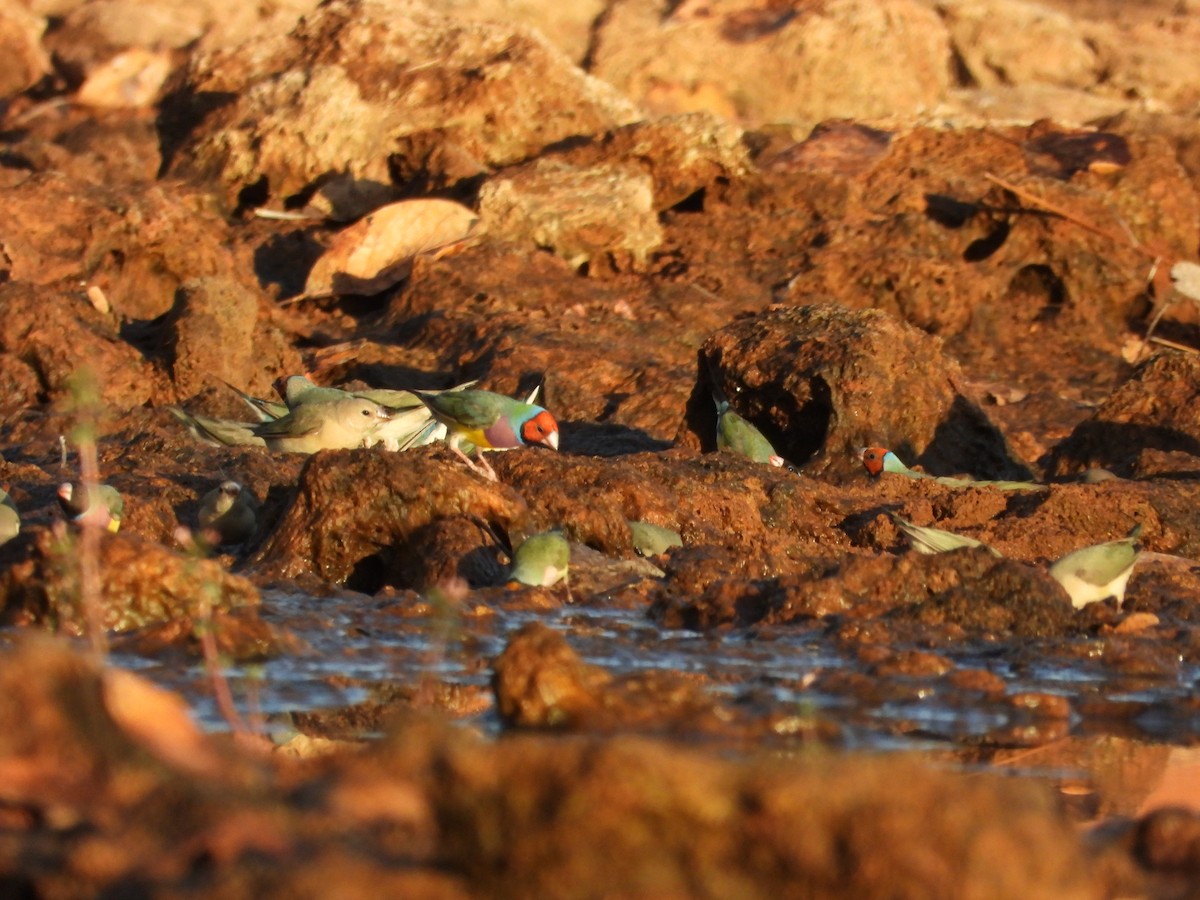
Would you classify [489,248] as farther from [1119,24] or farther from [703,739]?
[1119,24]

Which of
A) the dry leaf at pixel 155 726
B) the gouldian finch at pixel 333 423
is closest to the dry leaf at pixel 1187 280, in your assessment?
the gouldian finch at pixel 333 423

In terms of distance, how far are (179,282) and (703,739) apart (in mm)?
10673

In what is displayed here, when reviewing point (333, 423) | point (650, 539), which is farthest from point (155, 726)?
point (333, 423)

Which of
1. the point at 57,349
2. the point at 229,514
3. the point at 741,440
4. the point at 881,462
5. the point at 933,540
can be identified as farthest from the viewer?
the point at 57,349

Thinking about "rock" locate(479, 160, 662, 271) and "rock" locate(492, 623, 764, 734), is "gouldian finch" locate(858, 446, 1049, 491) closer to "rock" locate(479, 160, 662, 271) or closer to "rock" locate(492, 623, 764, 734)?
"rock" locate(492, 623, 764, 734)

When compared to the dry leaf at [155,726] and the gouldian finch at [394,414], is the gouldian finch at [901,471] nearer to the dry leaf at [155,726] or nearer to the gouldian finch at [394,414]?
the gouldian finch at [394,414]

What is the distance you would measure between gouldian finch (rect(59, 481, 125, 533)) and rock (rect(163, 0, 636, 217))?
10.4m

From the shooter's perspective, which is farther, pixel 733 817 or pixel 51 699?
pixel 51 699

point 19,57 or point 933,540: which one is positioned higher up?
point 19,57

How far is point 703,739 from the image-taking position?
13.0 feet

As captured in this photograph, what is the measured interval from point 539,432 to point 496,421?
0.20m

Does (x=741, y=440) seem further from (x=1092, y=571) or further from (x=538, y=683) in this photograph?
(x=538, y=683)

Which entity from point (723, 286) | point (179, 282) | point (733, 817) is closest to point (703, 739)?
point (733, 817)

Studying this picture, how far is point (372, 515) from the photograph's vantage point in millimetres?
6426
